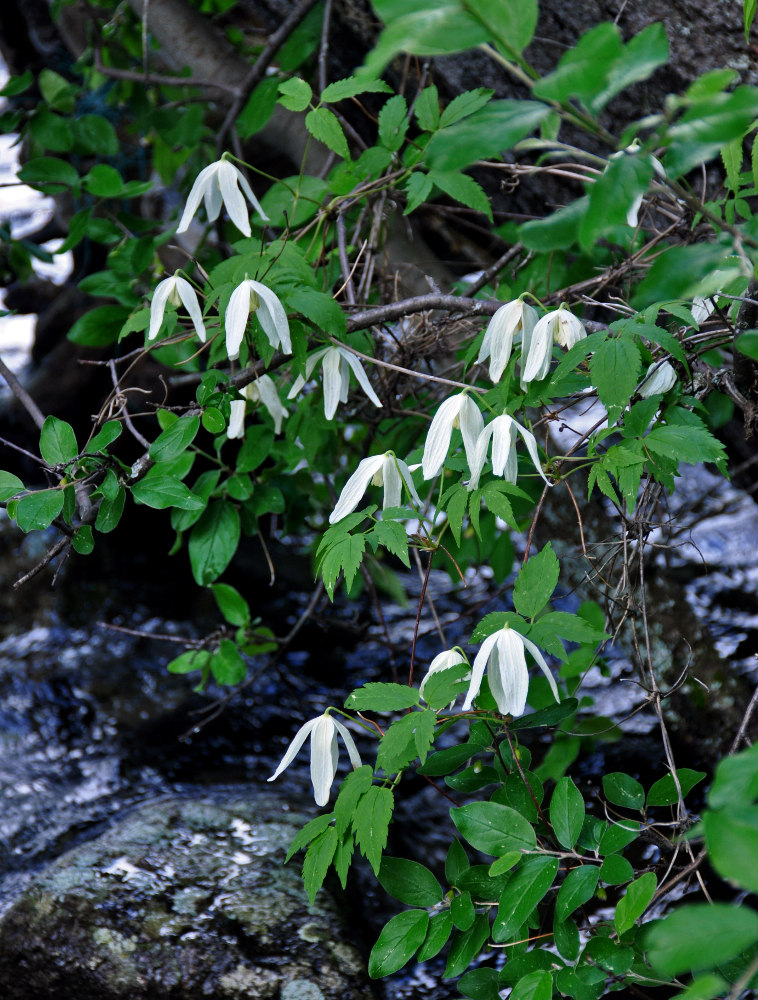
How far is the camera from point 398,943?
0.93m

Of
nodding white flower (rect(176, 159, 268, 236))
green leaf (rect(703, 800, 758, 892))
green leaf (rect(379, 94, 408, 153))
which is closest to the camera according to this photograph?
green leaf (rect(703, 800, 758, 892))

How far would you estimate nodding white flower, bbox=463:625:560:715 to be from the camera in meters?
0.85

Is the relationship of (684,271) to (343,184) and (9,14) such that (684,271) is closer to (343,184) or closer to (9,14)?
(343,184)

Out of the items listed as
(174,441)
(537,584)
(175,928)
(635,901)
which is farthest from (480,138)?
(175,928)

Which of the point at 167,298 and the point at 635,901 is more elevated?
the point at 167,298

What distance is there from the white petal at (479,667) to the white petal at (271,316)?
473 millimetres

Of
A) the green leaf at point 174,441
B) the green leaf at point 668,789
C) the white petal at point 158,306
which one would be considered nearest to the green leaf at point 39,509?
the green leaf at point 174,441

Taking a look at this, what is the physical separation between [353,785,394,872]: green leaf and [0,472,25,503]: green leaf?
0.56 m

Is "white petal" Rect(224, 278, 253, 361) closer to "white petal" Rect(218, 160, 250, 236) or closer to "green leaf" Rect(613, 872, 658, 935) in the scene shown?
"white petal" Rect(218, 160, 250, 236)

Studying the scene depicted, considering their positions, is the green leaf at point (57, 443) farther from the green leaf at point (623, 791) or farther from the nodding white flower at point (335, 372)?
the green leaf at point (623, 791)

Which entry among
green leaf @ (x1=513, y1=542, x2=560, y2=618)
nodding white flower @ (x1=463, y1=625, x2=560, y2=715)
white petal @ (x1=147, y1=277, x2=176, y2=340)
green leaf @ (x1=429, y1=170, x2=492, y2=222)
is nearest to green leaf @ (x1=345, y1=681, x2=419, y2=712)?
nodding white flower @ (x1=463, y1=625, x2=560, y2=715)

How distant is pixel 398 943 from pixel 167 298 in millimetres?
907

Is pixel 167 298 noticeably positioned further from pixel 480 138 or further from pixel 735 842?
pixel 735 842

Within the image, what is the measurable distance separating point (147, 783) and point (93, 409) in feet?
6.88
